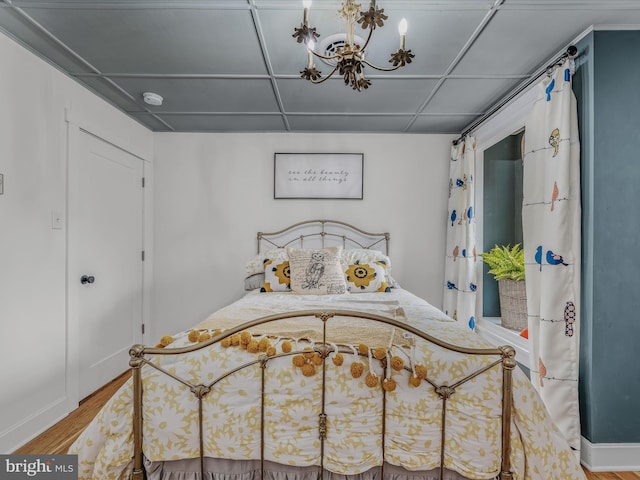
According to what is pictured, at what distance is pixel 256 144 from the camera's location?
12.0ft

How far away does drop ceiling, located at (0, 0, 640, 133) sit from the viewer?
1.76 metres

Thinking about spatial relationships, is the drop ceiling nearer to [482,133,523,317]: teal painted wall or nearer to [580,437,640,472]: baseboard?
[482,133,523,317]: teal painted wall

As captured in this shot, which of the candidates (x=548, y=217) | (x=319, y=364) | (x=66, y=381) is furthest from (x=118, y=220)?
(x=548, y=217)

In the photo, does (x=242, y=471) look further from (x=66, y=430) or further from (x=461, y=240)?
(x=461, y=240)

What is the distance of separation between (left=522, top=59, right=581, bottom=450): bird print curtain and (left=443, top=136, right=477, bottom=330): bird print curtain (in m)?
1.02

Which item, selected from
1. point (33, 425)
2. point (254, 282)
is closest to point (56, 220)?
point (33, 425)

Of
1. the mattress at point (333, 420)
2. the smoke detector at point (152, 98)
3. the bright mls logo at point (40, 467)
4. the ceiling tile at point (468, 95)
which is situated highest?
the ceiling tile at point (468, 95)

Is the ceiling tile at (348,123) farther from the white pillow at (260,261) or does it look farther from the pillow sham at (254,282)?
the pillow sham at (254,282)

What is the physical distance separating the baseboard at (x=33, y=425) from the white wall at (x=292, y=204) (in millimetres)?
1319

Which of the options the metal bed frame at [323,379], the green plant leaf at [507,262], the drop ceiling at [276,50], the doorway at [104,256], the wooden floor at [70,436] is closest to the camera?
the metal bed frame at [323,379]

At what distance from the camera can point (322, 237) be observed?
3.66m

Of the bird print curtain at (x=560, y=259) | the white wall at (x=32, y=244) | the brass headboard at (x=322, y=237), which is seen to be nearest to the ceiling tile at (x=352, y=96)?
the bird print curtain at (x=560, y=259)

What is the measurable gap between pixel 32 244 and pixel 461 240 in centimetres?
318

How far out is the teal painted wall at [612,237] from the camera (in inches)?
75.2
